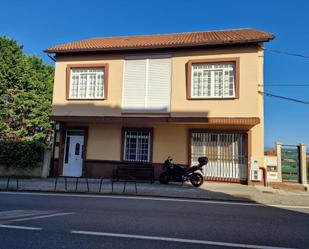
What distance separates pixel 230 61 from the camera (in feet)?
44.9

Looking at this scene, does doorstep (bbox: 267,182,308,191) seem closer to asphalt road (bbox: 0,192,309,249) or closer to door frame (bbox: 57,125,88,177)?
asphalt road (bbox: 0,192,309,249)

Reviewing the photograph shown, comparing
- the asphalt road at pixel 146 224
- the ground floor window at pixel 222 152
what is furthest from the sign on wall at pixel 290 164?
the asphalt road at pixel 146 224

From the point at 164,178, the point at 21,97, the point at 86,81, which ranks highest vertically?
the point at 21,97

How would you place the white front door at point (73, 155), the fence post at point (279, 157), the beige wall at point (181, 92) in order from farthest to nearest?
the white front door at point (73, 155)
the fence post at point (279, 157)
the beige wall at point (181, 92)

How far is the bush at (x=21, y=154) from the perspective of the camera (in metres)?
Answer: 14.8

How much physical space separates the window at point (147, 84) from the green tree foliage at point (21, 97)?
1200cm

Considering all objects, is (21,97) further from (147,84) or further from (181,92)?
(181,92)

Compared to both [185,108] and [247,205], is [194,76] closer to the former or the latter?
[185,108]

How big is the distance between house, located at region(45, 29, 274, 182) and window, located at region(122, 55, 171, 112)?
0.05m

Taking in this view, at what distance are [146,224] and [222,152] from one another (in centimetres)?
885

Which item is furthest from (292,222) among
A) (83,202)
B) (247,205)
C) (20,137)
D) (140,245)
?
(20,137)

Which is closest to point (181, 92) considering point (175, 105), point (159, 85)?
point (175, 105)

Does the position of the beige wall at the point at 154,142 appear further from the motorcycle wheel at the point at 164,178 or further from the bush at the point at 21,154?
the bush at the point at 21,154

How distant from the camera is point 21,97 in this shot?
2275 cm
